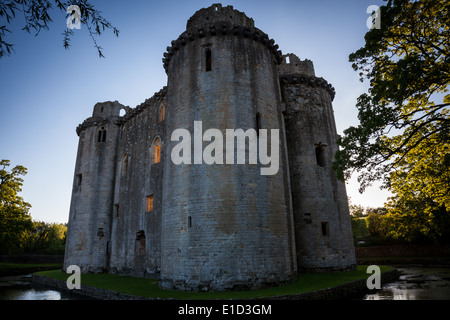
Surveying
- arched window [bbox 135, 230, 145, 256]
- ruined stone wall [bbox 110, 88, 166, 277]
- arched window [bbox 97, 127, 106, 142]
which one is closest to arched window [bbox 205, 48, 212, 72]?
ruined stone wall [bbox 110, 88, 166, 277]

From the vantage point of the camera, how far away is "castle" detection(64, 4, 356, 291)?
12.8 metres

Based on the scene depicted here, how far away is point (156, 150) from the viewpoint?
21.6m

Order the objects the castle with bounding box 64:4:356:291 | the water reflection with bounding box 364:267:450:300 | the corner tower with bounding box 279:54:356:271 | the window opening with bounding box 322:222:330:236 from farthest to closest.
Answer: the window opening with bounding box 322:222:330:236, the corner tower with bounding box 279:54:356:271, the castle with bounding box 64:4:356:291, the water reflection with bounding box 364:267:450:300

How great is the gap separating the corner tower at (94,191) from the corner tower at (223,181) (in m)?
13.0

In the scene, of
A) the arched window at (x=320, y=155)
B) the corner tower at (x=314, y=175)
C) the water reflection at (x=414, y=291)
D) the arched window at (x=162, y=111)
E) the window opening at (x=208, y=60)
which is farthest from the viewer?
the arched window at (x=162, y=111)

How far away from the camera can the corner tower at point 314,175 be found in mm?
18469

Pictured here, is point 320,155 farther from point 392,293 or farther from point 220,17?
point 220,17

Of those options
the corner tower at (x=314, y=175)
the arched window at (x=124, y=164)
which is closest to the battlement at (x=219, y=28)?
the corner tower at (x=314, y=175)

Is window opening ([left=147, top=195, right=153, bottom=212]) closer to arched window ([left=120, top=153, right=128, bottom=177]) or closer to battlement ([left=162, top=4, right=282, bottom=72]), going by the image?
arched window ([left=120, top=153, right=128, bottom=177])

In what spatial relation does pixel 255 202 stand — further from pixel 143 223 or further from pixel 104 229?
pixel 104 229

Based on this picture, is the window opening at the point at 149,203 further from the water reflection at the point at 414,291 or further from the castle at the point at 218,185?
the water reflection at the point at 414,291

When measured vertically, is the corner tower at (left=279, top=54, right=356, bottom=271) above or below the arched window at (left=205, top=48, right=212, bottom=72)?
below

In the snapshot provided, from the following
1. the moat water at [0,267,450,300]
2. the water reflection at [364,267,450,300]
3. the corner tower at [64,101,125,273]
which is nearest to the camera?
the water reflection at [364,267,450,300]

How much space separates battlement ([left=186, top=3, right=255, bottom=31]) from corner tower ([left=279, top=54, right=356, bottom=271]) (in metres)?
6.52
